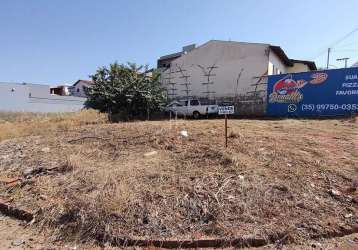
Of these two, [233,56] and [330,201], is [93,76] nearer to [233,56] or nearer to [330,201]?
[233,56]

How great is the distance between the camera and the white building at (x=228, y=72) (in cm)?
2198

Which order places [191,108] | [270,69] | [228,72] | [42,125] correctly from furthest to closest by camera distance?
1. [228,72]
2. [270,69]
3. [191,108]
4. [42,125]

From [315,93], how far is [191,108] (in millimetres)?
7954

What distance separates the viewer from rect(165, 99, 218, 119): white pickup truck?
69.8 ft

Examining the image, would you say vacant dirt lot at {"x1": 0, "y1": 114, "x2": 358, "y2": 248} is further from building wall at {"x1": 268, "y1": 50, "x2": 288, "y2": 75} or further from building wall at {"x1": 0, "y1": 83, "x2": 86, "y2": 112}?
building wall at {"x1": 0, "y1": 83, "x2": 86, "y2": 112}

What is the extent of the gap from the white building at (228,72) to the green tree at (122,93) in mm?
5447

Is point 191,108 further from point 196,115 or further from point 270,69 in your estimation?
point 270,69

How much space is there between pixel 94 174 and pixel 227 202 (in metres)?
2.61

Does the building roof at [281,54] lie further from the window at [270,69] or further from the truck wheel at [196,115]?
the truck wheel at [196,115]

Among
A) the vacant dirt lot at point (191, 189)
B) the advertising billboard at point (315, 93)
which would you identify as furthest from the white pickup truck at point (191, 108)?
the vacant dirt lot at point (191, 189)

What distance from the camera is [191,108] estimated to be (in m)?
21.7

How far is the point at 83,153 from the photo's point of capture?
7.44m

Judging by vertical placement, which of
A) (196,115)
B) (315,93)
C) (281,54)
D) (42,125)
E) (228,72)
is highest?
(281,54)

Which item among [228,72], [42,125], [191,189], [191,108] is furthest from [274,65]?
[191,189]
